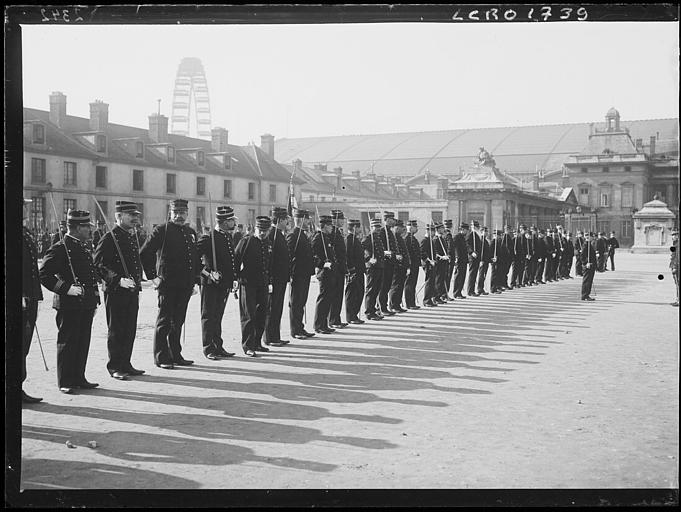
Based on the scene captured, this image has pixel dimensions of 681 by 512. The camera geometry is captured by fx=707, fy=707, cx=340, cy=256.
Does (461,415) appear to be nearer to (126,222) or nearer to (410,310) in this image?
(126,222)

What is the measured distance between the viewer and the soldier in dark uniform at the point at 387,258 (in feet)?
47.8

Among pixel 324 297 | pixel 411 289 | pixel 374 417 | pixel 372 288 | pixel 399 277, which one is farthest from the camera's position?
pixel 411 289

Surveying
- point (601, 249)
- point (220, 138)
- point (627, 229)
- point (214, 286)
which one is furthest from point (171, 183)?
point (627, 229)

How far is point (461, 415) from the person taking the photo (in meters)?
6.71

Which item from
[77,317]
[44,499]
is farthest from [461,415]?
[77,317]

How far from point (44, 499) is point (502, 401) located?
14.5ft

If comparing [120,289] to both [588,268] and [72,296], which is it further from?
[588,268]

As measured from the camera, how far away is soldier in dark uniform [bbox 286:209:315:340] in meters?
11.4

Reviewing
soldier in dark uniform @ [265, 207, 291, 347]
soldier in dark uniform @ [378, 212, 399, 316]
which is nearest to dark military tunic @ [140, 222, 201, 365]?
soldier in dark uniform @ [265, 207, 291, 347]

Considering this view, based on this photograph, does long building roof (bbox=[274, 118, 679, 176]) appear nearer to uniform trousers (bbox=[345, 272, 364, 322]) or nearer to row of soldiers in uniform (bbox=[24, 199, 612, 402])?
row of soldiers in uniform (bbox=[24, 199, 612, 402])

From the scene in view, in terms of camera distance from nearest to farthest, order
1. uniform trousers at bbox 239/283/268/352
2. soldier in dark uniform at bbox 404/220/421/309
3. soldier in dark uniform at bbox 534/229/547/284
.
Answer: uniform trousers at bbox 239/283/268/352, soldier in dark uniform at bbox 404/220/421/309, soldier in dark uniform at bbox 534/229/547/284

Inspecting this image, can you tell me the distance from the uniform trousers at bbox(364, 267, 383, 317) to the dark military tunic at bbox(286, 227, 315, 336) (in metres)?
2.57

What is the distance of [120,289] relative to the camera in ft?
26.8

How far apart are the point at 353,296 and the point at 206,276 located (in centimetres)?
434
